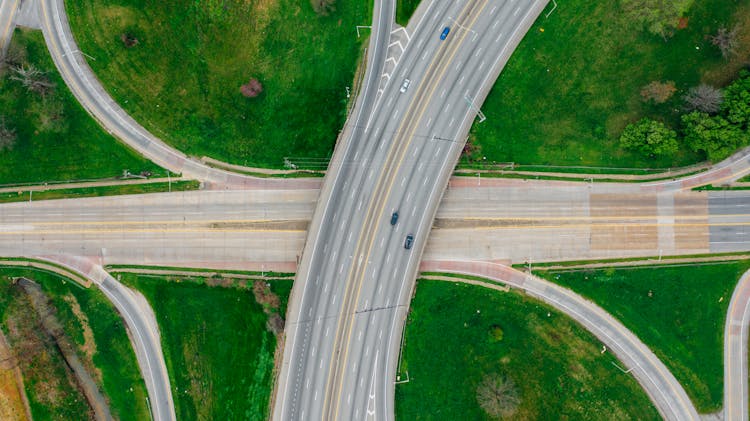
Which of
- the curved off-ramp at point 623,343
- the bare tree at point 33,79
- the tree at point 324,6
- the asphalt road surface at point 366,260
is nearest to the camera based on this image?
the asphalt road surface at point 366,260

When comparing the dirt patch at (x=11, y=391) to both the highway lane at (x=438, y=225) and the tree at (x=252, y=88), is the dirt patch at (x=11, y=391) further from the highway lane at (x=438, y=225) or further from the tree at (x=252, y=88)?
the tree at (x=252, y=88)

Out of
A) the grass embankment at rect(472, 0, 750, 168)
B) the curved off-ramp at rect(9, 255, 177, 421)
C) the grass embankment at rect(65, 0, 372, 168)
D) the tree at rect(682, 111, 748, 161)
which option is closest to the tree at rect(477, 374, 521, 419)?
the grass embankment at rect(472, 0, 750, 168)

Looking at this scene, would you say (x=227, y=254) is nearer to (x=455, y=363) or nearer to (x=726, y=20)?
(x=455, y=363)

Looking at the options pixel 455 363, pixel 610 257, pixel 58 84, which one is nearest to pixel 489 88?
pixel 610 257

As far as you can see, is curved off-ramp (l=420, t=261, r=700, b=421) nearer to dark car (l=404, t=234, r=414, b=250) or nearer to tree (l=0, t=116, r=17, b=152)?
dark car (l=404, t=234, r=414, b=250)

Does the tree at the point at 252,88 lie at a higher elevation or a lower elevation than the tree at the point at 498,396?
higher

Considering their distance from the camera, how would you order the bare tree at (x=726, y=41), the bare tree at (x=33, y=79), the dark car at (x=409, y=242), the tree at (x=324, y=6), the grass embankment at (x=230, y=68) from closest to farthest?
the bare tree at (x=726, y=41), the dark car at (x=409, y=242), the tree at (x=324, y=6), the bare tree at (x=33, y=79), the grass embankment at (x=230, y=68)

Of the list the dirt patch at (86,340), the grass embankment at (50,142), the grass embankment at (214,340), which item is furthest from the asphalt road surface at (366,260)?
the grass embankment at (50,142)

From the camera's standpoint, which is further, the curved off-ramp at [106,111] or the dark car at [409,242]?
the curved off-ramp at [106,111]

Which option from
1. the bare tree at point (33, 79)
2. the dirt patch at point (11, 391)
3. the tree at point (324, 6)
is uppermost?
the tree at point (324, 6)
